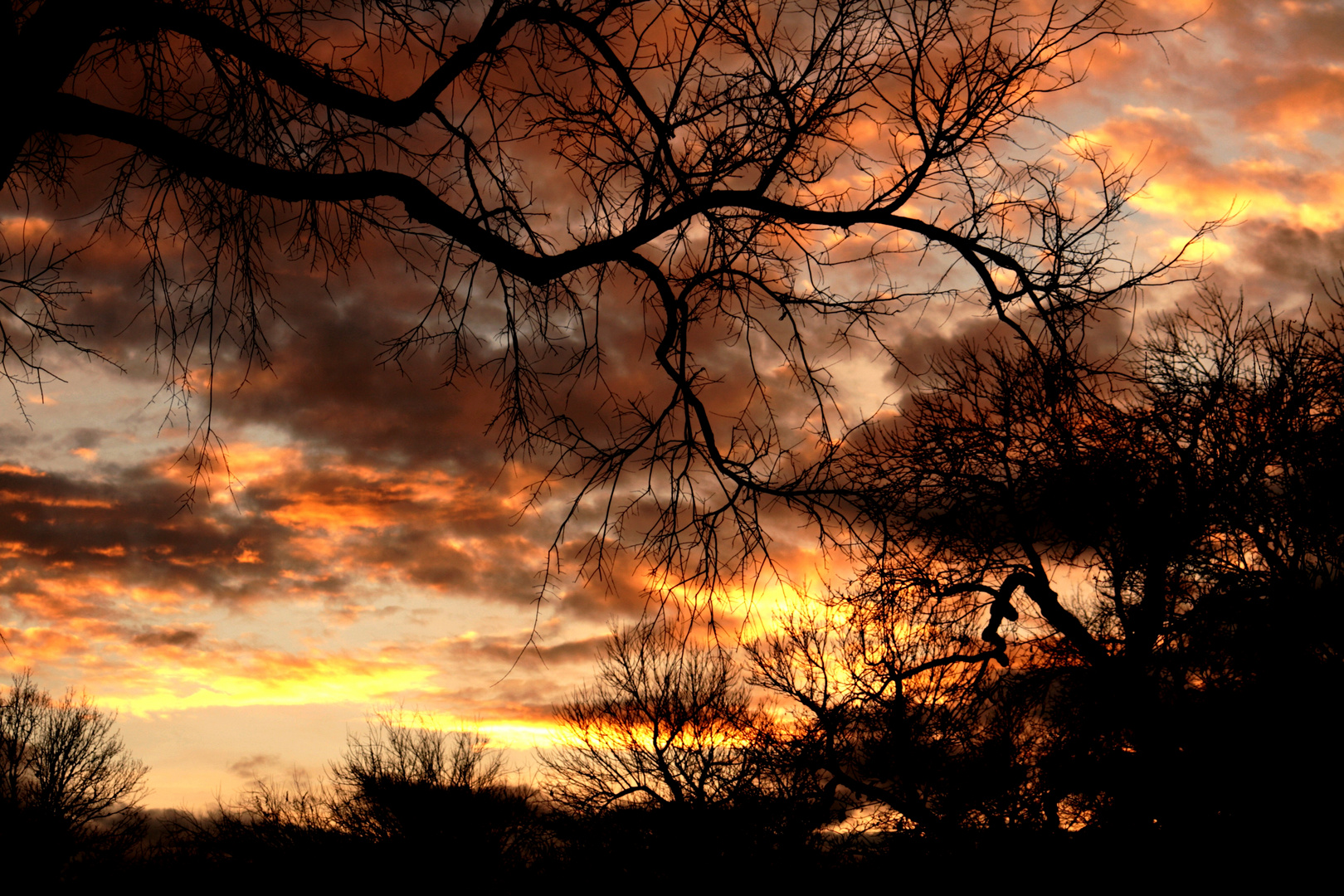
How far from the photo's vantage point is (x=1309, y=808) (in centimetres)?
929

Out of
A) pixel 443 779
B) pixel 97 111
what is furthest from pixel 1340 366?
pixel 443 779

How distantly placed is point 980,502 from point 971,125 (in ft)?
26.7

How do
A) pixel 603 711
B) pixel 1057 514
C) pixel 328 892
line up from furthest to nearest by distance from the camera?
pixel 328 892 < pixel 603 711 < pixel 1057 514

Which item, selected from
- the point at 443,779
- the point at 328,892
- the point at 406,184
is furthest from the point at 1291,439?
the point at 328,892

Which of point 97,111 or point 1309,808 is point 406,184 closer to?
point 97,111

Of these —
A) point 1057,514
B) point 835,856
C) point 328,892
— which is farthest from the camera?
point 328,892

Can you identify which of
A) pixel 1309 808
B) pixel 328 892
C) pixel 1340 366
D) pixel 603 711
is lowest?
pixel 328 892

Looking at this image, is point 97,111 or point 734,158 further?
point 734,158

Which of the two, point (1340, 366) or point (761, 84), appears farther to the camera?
point (1340, 366)

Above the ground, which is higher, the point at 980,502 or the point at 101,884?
the point at 980,502

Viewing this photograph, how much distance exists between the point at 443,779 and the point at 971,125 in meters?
42.1

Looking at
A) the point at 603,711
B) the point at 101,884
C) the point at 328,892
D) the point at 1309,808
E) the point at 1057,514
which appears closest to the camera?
the point at 1309,808

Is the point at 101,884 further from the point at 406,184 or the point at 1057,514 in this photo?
the point at 406,184

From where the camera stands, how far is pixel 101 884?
1457 inches
